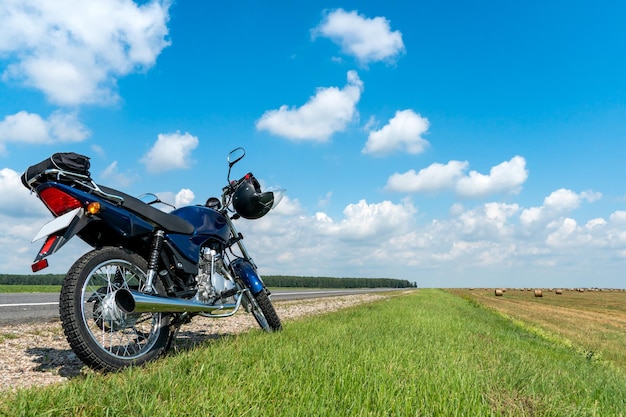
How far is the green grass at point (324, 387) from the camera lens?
7.79ft

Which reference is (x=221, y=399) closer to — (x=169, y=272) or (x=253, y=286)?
(x=169, y=272)

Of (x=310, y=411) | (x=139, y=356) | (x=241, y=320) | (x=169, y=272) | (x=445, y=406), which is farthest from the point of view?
(x=241, y=320)

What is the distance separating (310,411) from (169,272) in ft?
8.40

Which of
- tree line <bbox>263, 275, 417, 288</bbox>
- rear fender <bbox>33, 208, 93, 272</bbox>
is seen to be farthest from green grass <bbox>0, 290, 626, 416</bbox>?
tree line <bbox>263, 275, 417, 288</bbox>

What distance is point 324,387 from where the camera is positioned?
286cm

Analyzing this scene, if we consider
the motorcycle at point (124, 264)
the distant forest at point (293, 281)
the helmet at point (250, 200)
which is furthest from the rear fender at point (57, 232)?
the distant forest at point (293, 281)

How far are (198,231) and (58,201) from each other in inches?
59.1

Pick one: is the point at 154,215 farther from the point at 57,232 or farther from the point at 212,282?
the point at 212,282

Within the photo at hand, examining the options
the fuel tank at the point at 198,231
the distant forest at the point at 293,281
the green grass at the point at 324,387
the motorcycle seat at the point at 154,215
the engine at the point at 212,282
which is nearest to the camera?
the green grass at the point at 324,387

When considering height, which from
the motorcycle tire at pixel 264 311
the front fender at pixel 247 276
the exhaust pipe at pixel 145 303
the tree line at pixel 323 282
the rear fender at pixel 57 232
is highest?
the rear fender at pixel 57 232

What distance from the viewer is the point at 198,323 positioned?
8.06m

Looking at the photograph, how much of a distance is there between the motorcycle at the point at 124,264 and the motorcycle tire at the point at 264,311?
0.36 meters

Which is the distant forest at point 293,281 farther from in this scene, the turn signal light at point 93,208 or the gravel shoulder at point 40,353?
the turn signal light at point 93,208

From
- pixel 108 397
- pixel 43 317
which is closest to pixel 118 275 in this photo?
pixel 108 397
